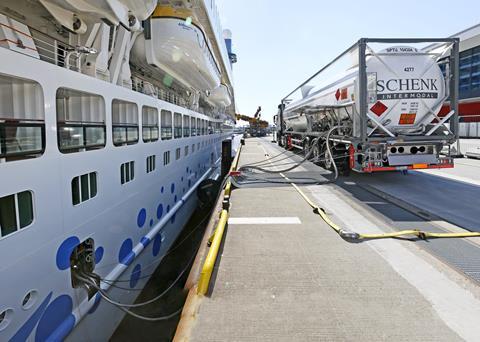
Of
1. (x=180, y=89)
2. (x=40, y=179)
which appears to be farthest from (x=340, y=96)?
(x=40, y=179)

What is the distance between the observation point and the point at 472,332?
2.39 meters

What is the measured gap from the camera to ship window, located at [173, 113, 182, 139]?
365 inches

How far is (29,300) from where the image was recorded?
9.63ft

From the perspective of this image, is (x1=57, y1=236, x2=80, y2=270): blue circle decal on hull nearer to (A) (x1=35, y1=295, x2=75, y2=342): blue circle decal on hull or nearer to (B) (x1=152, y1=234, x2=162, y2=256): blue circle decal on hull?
(A) (x1=35, y1=295, x2=75, y2=342): blue circle decal on hull

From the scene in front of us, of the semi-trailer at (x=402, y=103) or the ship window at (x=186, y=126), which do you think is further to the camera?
the ship window at (x=186, y=126)

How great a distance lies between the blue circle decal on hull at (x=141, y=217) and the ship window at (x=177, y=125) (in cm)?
344

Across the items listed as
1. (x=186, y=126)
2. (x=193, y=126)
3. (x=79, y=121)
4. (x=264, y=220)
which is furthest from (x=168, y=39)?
(x=193, y=126)

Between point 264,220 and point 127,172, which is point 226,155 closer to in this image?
point 127,172

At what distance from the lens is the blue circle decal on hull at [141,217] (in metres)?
5.79

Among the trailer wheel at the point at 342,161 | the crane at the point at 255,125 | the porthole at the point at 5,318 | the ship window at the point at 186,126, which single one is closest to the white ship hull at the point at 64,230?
the porthole at the point at 5,318

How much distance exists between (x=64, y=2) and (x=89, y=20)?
0.73m

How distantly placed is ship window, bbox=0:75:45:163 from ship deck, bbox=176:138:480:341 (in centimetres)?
206

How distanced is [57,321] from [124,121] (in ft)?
12.0

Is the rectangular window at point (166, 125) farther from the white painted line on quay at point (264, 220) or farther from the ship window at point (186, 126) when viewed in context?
the white painted line on quay at point (264, 220)
